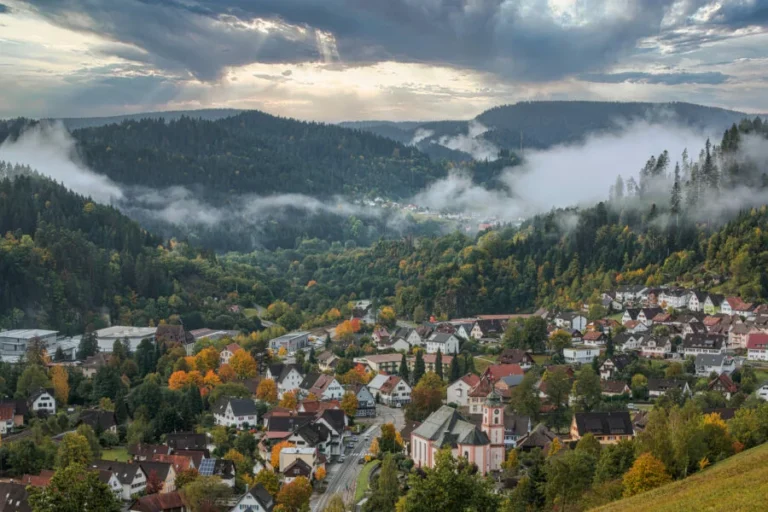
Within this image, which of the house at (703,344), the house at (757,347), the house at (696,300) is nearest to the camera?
the house at (757,347)

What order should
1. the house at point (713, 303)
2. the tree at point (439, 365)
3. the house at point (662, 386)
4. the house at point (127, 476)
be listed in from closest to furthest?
1. the house at point (127, 476)
2. the house at point (662, 386)
3. the tree at point (439, 365)
4. the house at point (713, 303)

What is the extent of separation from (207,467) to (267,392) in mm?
17001

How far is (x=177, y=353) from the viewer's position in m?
73.0

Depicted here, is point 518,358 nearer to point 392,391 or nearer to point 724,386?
point 392,391

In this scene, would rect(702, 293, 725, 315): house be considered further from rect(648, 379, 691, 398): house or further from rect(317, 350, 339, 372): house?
rect(317, 350, 339, 372): house

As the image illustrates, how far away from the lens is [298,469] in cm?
4638

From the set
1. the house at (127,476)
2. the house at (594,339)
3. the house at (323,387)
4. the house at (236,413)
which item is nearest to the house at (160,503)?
the house at (127,476)

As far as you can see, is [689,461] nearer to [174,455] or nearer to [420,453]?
[420,453]

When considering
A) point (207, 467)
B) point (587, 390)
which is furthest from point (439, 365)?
point (207, 467)

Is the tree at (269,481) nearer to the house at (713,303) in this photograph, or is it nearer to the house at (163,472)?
the house at (163,472)

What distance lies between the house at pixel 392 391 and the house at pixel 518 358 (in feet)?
24.4

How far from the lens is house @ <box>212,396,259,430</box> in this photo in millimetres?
56719

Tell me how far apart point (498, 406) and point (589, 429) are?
512 centimetres

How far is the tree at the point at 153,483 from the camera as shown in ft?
146
